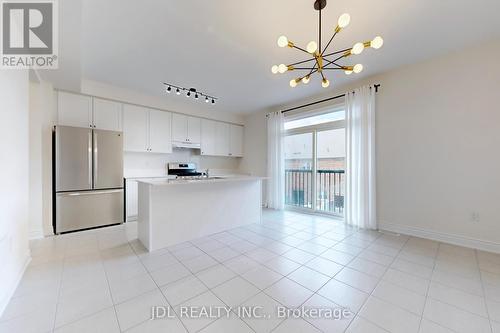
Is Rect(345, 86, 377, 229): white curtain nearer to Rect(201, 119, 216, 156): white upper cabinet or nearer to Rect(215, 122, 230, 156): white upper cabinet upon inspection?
Rect(215, 122, 230, 156): white upper cabinet

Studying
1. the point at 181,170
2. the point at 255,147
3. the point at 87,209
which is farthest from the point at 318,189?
the point at 87,209

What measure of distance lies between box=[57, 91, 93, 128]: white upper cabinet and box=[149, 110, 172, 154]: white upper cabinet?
40.9 inches

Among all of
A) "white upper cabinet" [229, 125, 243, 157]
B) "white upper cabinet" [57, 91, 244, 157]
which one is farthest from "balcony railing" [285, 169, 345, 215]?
"white upper cabinet" [57, 91, 244, 157]

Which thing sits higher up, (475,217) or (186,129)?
(186,129)

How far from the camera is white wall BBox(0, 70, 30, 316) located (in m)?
1.64

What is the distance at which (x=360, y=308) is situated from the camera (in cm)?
155

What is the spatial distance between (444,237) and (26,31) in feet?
18.8

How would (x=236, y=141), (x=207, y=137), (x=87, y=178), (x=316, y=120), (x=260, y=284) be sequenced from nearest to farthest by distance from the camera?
(x=260, y=284) < (x=87, y=178) < (x=316, y=120) < (x=207, y=137) < (x=236, y=141)

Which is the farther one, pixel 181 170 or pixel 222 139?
pixel 222 139

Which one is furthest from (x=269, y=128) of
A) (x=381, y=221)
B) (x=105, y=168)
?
(x=105, y=168)

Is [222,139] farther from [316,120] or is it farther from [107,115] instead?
[107,115]

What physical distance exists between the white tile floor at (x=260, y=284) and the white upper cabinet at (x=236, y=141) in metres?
3.24

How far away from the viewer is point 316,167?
4.52m

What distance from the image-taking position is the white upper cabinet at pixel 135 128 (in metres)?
3.94
